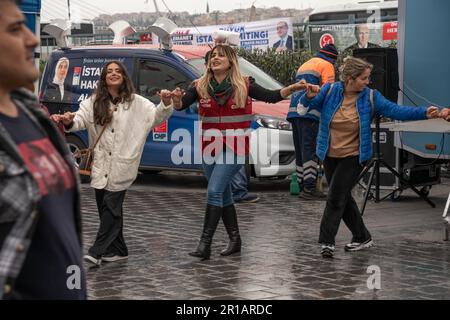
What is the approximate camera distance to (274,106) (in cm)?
1362

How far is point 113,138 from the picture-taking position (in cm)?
840

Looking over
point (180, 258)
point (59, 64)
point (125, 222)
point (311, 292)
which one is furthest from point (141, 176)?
point (311, 292)

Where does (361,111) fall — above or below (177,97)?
below

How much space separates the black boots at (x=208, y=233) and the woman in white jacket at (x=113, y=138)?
0.69m

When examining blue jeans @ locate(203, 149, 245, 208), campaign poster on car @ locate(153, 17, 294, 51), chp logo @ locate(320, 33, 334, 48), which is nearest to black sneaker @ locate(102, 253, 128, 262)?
blue jeans @ locate(203, 149, 245, 208)

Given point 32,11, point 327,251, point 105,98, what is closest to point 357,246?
point 327,251

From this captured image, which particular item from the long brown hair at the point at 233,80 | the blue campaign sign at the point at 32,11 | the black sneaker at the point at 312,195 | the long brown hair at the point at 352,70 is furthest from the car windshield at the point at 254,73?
the long brown hair at the point at 352,70

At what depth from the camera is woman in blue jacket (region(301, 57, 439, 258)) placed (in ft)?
28.6

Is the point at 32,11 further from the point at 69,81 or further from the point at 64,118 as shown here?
the point at 69,81

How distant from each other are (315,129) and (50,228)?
942cm

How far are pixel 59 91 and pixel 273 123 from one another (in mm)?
3436

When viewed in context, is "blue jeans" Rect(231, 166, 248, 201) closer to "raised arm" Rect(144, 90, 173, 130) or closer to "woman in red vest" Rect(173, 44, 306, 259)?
"woman in red vest" Rect(173, 44, 306, 259)

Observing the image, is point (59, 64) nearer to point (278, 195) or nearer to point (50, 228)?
point (278, 195)

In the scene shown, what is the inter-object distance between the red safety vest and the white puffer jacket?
435 millimetres
